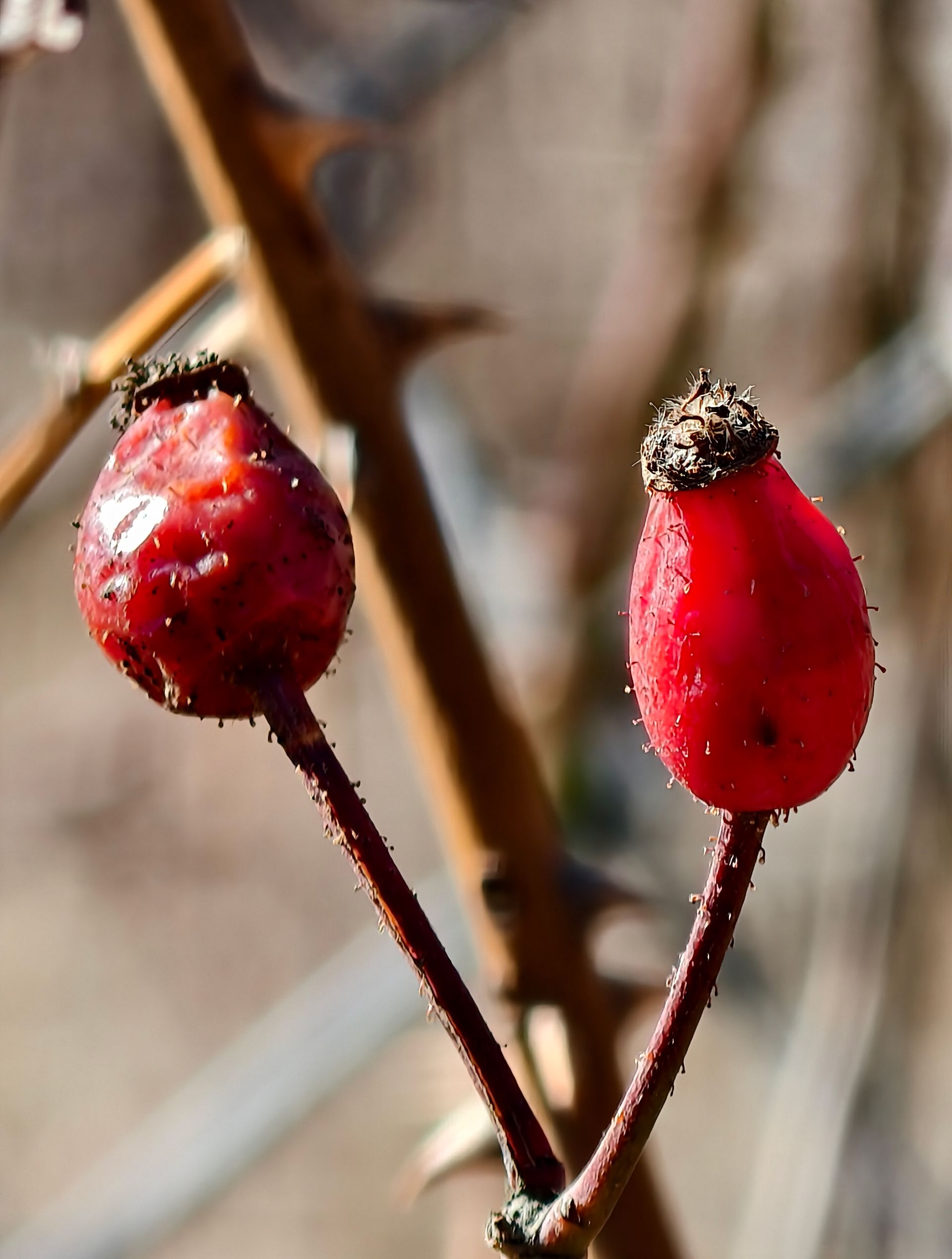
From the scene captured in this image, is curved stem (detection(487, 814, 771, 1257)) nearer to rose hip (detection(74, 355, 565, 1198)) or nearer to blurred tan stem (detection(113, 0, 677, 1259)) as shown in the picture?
rose hip (detection(74, 355, 565, 1198))

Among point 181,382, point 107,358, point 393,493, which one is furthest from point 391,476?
point 181,382

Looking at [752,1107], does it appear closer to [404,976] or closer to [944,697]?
[944,697]

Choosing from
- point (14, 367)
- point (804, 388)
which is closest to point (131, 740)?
point (14, 367)

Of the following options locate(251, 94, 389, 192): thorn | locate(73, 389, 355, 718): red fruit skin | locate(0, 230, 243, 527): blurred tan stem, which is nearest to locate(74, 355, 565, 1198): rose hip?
locate(73, 389, 355, 718): red fruit skin

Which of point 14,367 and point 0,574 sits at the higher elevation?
point 14,367

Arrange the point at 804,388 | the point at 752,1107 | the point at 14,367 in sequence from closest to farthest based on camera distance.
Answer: the point at 804,388 < the point at 752,1107 < the point at 14,367

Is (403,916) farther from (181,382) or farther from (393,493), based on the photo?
(393,493)
